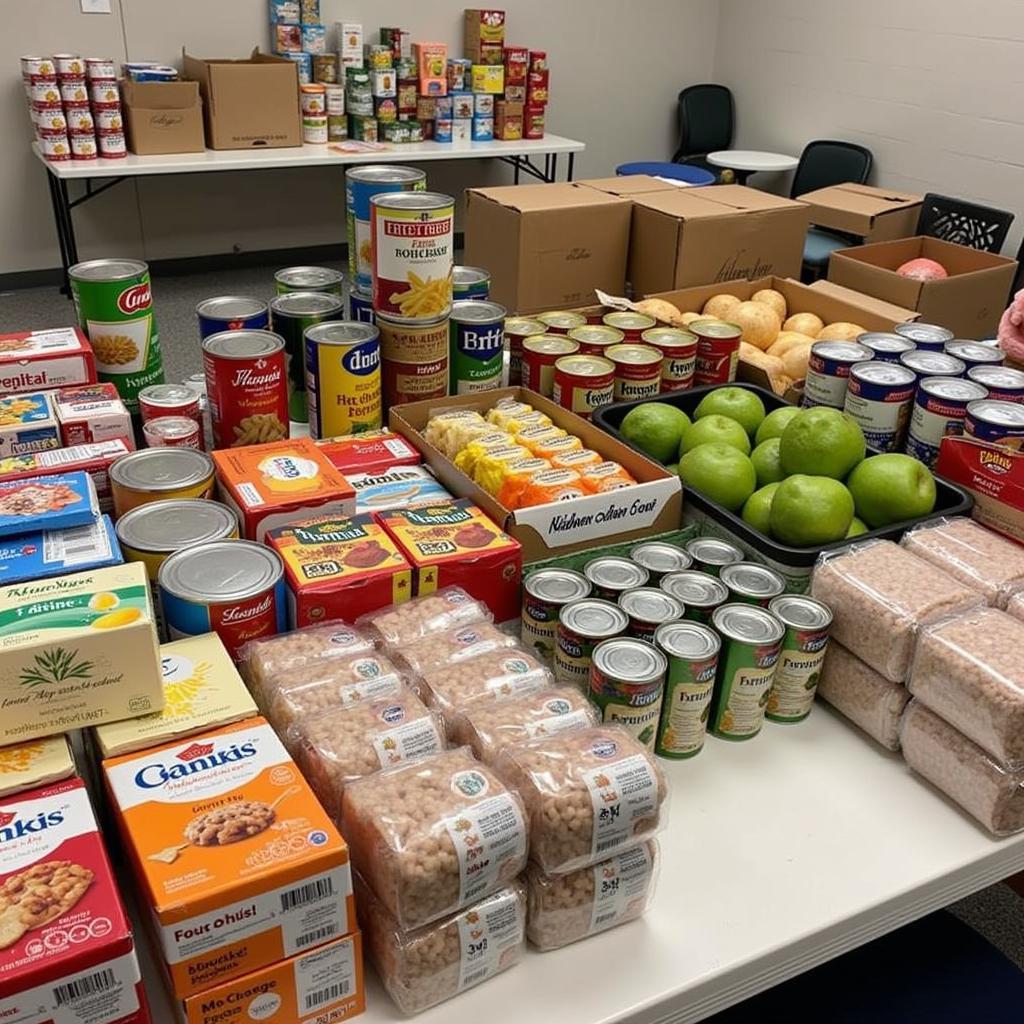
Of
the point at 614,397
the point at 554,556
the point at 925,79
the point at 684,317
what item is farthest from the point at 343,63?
the point at 554,556

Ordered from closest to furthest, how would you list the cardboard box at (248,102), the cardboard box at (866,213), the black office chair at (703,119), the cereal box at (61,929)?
the cereal box at (61,929) → the cardboard box at (866,213) → the cardboard box at (248,102) → the black office chair at (703,119)

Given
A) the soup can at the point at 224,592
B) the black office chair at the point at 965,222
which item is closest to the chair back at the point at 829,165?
the black office chair at the point at 965,222

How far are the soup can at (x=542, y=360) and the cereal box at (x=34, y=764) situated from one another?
104cm

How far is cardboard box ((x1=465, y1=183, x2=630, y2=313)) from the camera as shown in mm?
2105

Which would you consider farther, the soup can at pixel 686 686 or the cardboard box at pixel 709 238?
the cardboard box at pixel 709 238

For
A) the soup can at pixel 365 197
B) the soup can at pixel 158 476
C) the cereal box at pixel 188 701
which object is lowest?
the cereal box at pixel 188 701

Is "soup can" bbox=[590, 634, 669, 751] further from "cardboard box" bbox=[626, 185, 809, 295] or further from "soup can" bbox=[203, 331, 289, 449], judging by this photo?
"cardboard box" bbox=[626, 185, 809, 295]

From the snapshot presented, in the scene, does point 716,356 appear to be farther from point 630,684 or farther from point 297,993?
point 297,993

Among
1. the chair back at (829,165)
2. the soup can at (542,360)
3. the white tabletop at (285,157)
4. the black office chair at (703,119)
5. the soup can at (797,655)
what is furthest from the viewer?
the black office chair at (703,119)

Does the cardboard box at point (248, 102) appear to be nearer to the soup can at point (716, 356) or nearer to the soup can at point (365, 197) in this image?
the soup can at point (365, 197)

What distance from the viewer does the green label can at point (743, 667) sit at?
3.55 ft

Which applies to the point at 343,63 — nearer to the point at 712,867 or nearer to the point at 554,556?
the point at 554,556

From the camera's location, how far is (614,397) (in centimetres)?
166

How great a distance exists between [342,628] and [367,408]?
552 mm
